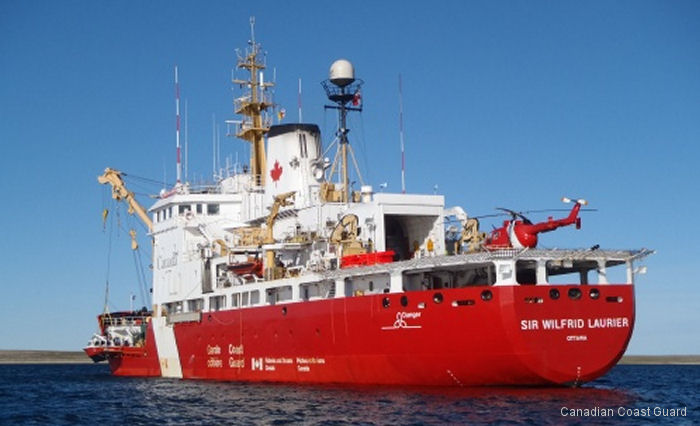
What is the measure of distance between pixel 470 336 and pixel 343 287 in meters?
6.54

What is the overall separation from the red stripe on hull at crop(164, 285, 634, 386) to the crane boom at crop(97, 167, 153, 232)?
66.7ft

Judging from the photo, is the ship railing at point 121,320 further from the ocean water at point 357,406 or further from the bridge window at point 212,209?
the ocean water at point 357,406

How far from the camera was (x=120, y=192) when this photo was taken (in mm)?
55719

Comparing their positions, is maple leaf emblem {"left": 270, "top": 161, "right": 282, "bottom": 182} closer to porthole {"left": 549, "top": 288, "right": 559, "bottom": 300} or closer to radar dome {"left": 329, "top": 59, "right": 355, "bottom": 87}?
radar dome {"left": 329, "top": 59, "right": 355, "bottom": 87}

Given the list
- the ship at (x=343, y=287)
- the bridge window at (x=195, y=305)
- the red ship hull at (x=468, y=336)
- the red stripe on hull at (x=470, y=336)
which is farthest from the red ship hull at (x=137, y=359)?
the red stripe on hull at (x=470, y=336)

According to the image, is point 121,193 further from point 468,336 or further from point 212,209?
point 468,336

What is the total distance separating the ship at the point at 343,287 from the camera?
3206cm

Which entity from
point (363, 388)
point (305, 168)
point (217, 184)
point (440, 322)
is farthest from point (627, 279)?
point (217, 184)

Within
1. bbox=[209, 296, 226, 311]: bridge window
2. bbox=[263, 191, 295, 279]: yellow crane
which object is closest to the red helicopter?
bbox=[263, 191, 295, 279]: yellow crane

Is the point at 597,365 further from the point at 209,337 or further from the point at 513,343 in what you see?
the point at 209,337

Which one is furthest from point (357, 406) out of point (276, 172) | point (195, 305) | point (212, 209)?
point (212, 209)

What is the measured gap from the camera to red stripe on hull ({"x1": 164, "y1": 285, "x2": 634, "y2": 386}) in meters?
31.6

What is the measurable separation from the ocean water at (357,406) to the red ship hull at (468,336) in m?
0.65

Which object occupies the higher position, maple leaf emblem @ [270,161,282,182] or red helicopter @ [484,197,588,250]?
maple leaf emblem @ [270,161,282,182]
